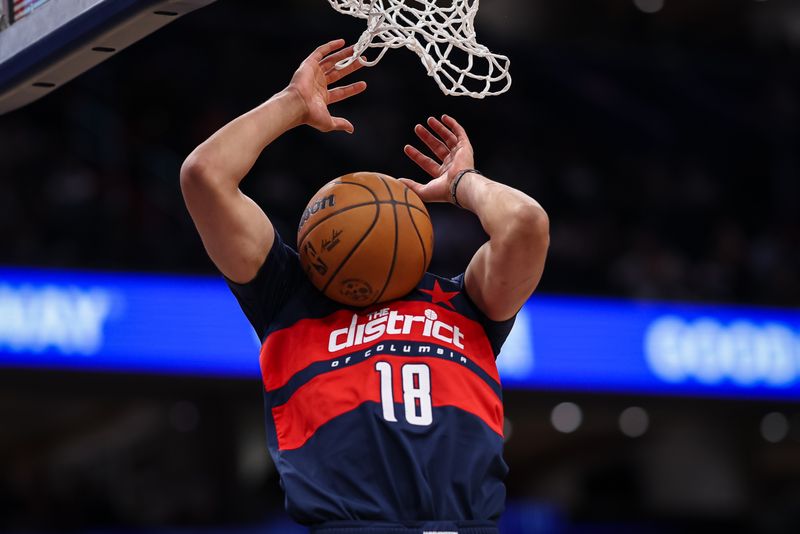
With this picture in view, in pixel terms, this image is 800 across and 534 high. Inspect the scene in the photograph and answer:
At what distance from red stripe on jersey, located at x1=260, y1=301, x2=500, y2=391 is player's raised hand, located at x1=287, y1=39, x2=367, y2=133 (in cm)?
54

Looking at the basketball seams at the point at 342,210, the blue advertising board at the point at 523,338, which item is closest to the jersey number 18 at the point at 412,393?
the basketball seams at the point at 342,210

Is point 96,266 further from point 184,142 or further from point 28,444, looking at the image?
point 28,444

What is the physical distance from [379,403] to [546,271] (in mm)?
8063

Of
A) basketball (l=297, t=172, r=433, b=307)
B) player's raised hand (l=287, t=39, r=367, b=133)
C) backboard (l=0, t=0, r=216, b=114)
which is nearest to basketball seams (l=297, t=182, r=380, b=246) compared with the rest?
basketball (l=297, t=172, r=433, b=307)

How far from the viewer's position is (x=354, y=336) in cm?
323

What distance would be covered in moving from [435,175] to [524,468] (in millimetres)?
13863

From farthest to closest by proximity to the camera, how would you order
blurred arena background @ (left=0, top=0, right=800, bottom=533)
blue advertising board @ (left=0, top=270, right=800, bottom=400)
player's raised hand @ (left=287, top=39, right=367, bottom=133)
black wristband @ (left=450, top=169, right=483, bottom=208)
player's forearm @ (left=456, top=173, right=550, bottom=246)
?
blurred arena background @ (left=0, top=0, right=800, bottom=533)
blue advertising board @ (left=0, top=270, right=800, bottom=400)
black wristband @ (left=450, top=169, right=483, bottom=208)
player's raised hand @ (left=287, top=39, right=367, bottom=133)
player's forearm @ (left=456, top=173, right=550, bottom=246)

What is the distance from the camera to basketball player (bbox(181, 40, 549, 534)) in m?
3.05

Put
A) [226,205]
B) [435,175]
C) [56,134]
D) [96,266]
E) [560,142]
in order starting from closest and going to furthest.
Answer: [226,205]
[435,175]
[96,266]
[56,134]
[560,142]

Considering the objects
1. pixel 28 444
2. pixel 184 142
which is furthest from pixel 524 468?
pixel 184 142

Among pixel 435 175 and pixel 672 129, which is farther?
pixel 672 129

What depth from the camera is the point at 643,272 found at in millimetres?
11930

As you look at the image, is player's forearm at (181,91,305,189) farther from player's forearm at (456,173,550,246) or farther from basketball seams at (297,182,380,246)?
player's forearm at (456,173,550,246)

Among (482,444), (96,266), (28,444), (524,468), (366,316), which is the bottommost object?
(524,468)
